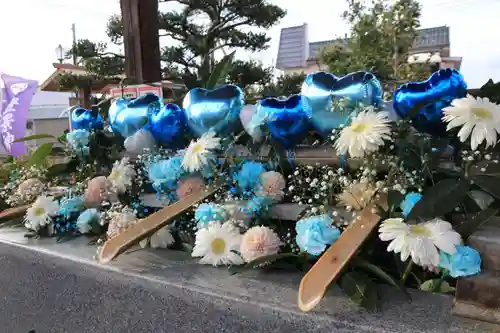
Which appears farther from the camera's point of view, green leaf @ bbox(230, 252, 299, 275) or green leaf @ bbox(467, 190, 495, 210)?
green leaf @ bbox(230, 252, 299, 275)

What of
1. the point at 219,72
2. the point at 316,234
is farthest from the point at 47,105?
the point at 316,234

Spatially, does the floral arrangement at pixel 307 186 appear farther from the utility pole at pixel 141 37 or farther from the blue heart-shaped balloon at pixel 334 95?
the utility pole at pixel 141 37

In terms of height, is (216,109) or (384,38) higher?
(384,38)

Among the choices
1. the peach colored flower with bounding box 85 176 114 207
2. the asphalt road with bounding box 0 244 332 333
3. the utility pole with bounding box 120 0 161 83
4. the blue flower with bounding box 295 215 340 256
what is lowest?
the asphalt road with bounding box 0 244 332 333

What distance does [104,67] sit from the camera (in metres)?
8.28

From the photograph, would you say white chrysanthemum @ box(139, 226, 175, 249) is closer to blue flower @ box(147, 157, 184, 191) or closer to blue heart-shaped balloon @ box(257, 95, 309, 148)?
blue flower @ box(147, 157, 184, 191)

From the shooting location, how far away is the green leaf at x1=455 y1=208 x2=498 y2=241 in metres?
0.97

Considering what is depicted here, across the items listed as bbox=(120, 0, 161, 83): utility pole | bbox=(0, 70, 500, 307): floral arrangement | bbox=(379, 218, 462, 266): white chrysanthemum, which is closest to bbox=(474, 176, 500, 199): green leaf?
bbox=(0, 70, 500, 307): floral arrangement

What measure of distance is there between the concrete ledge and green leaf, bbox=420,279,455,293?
0.11ft

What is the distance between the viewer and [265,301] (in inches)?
39.6

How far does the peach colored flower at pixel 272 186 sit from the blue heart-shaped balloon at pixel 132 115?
611 mm

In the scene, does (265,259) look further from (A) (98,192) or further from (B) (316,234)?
(A) (98,192)

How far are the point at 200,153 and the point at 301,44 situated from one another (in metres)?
15.5

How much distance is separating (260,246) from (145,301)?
1.22 feet
